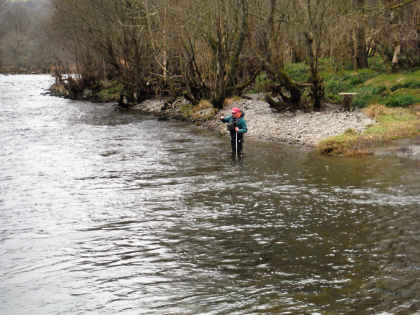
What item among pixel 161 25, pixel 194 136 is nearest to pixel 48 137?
pixel 194 136

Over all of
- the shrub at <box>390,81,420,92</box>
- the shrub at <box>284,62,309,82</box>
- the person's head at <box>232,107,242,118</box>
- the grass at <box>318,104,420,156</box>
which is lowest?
the grass at <box>318,104,420,156</box>

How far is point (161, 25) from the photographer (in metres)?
31.3

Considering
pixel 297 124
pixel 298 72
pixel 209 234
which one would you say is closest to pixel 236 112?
pixel 209 234

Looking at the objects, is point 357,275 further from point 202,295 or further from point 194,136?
point 194,136

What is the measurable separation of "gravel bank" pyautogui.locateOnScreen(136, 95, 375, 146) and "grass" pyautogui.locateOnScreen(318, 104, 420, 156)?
67cm

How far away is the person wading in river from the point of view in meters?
17.1

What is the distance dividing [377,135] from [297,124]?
4.65 meters

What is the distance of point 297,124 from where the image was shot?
23.6 metres

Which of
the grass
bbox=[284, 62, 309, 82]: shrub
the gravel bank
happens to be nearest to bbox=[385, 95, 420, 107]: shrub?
the grass

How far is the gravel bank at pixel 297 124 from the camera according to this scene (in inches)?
842

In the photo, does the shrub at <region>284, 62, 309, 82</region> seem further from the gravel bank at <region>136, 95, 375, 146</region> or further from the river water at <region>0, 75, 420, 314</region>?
the river water at <region>0, 75, 420, 314</region>

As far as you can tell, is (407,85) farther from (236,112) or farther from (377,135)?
(236,112)

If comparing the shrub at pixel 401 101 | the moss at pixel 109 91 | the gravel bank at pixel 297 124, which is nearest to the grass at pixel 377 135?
the gravel bank at pixel 297 124

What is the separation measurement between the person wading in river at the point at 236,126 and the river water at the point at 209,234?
627 mm
